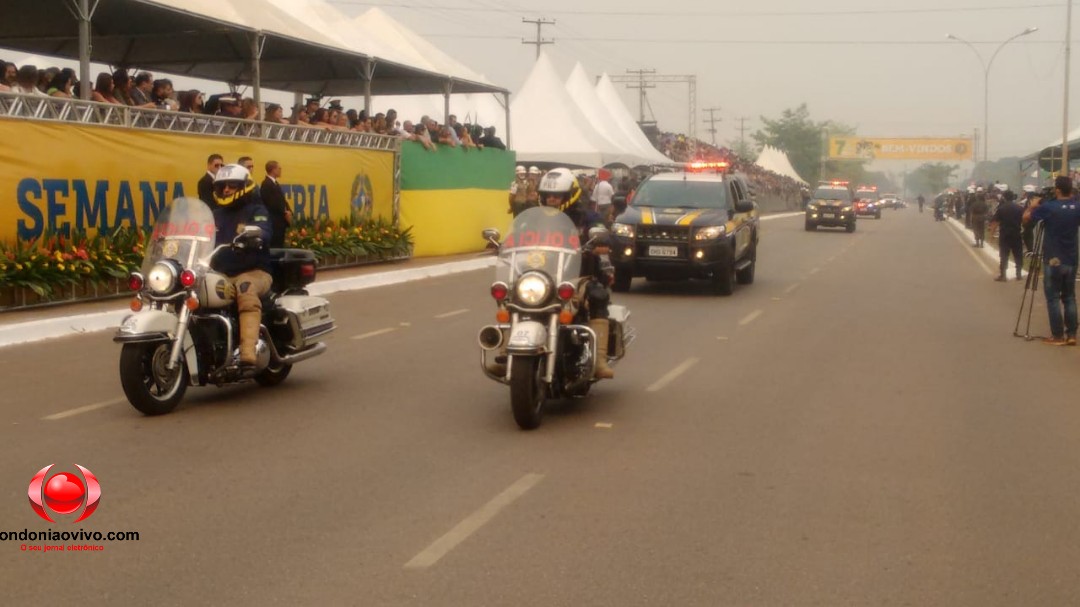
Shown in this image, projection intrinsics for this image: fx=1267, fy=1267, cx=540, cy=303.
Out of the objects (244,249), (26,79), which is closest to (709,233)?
(26,79)

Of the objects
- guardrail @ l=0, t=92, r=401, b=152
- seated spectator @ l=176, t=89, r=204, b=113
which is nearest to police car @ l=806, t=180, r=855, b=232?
guardrail @ l=0, t=92, r=401, b=152

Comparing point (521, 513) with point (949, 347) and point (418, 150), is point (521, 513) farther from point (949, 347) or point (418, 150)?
point (418, 150)

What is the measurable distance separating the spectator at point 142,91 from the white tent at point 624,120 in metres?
27.3

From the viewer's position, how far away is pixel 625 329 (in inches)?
385

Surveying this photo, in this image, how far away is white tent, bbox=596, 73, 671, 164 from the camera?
46750mm

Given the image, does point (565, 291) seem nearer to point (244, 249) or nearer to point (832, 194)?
point (244, 249)

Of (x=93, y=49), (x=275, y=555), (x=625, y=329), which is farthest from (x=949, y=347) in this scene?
(x=93, y=49)

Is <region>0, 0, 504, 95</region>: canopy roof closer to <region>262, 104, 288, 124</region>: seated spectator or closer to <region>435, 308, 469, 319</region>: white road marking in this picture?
<region>262, 104, 288, 124</region>: seated spectator

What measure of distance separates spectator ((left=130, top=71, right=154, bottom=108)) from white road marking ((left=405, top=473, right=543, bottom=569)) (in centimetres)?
1234

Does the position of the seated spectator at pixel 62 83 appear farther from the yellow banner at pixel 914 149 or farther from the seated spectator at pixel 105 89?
the yellow banner at pixel 914 149

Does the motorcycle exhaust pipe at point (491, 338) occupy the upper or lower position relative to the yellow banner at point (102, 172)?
lower

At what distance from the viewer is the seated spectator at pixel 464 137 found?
2914 centimetres

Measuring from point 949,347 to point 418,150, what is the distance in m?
15.2

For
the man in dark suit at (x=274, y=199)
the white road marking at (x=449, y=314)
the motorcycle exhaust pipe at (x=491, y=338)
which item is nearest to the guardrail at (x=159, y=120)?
the man in dark suit at (x=274, y=199)
